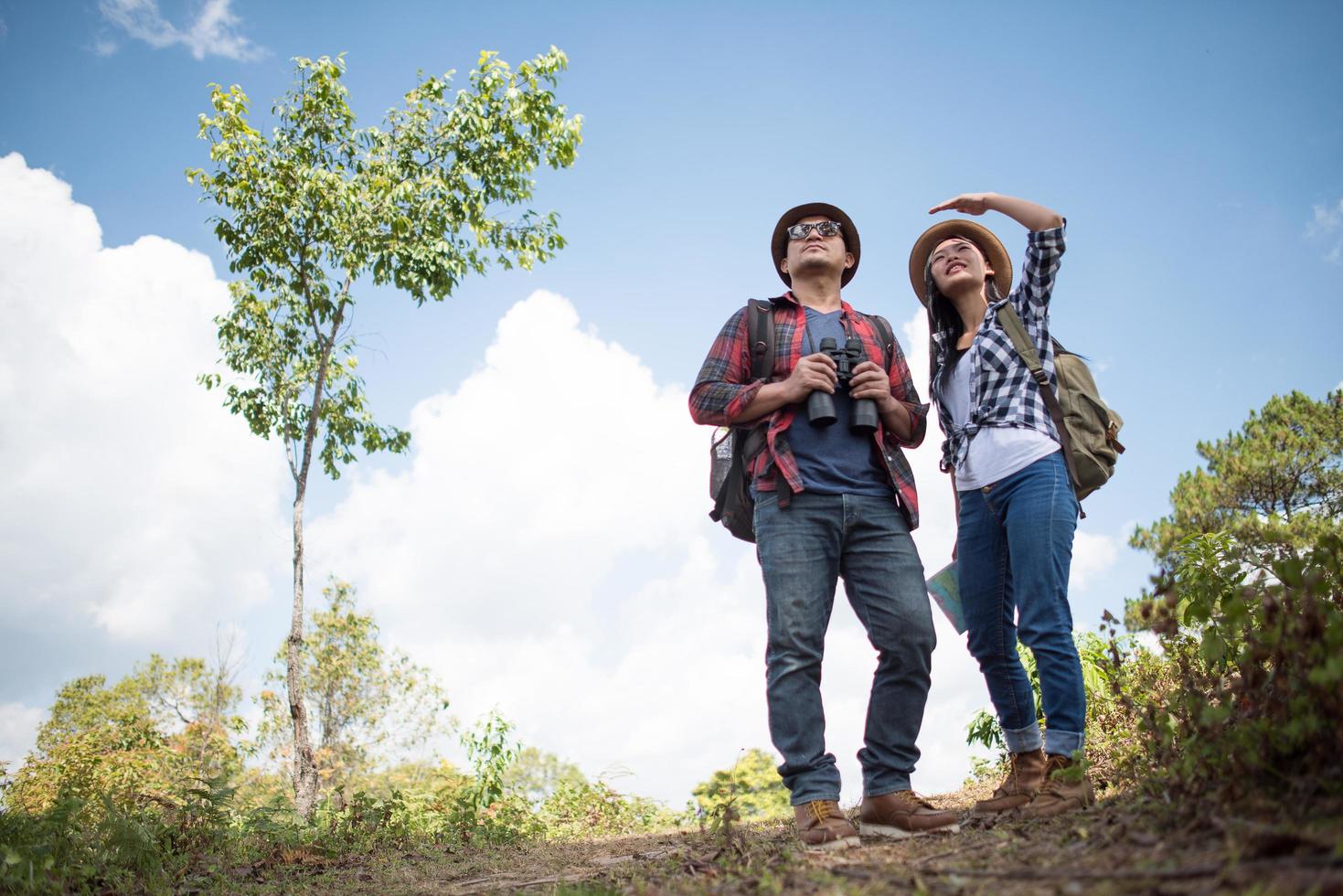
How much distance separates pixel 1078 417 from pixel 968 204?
1.07 metres

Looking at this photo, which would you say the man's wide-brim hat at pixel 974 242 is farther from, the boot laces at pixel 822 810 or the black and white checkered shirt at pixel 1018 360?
the boot laces at pixel 822 810

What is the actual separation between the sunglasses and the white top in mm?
848

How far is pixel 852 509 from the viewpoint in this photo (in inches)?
142

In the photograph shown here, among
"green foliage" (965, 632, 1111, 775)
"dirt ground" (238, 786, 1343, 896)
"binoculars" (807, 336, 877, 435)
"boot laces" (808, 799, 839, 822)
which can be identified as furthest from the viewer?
"green foliage" (965, 632, 1111, 775)

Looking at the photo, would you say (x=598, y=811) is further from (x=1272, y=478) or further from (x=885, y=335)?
(x=1272, y=478)

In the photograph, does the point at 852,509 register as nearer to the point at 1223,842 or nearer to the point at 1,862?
the point at 1223,842

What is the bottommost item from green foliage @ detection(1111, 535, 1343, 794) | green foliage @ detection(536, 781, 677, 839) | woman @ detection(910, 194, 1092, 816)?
green foliage @ detection(536, 781, 677, 839)

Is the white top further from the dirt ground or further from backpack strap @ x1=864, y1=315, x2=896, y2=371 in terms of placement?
the dirt ground

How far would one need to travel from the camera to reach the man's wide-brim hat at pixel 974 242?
4316mm

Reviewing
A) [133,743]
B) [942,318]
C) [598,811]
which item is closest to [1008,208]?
[942,318]

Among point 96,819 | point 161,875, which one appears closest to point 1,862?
point 161,875

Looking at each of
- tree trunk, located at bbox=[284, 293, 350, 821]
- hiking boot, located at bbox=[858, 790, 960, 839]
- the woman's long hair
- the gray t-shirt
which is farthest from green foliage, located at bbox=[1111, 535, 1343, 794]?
tree trunk, located at bbox=[284, 293, 350, 821]

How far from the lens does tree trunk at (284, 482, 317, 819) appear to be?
9922mm

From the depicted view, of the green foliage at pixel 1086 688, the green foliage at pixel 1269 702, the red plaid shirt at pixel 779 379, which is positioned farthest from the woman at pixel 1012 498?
the green foliage at pixel 1086 688
